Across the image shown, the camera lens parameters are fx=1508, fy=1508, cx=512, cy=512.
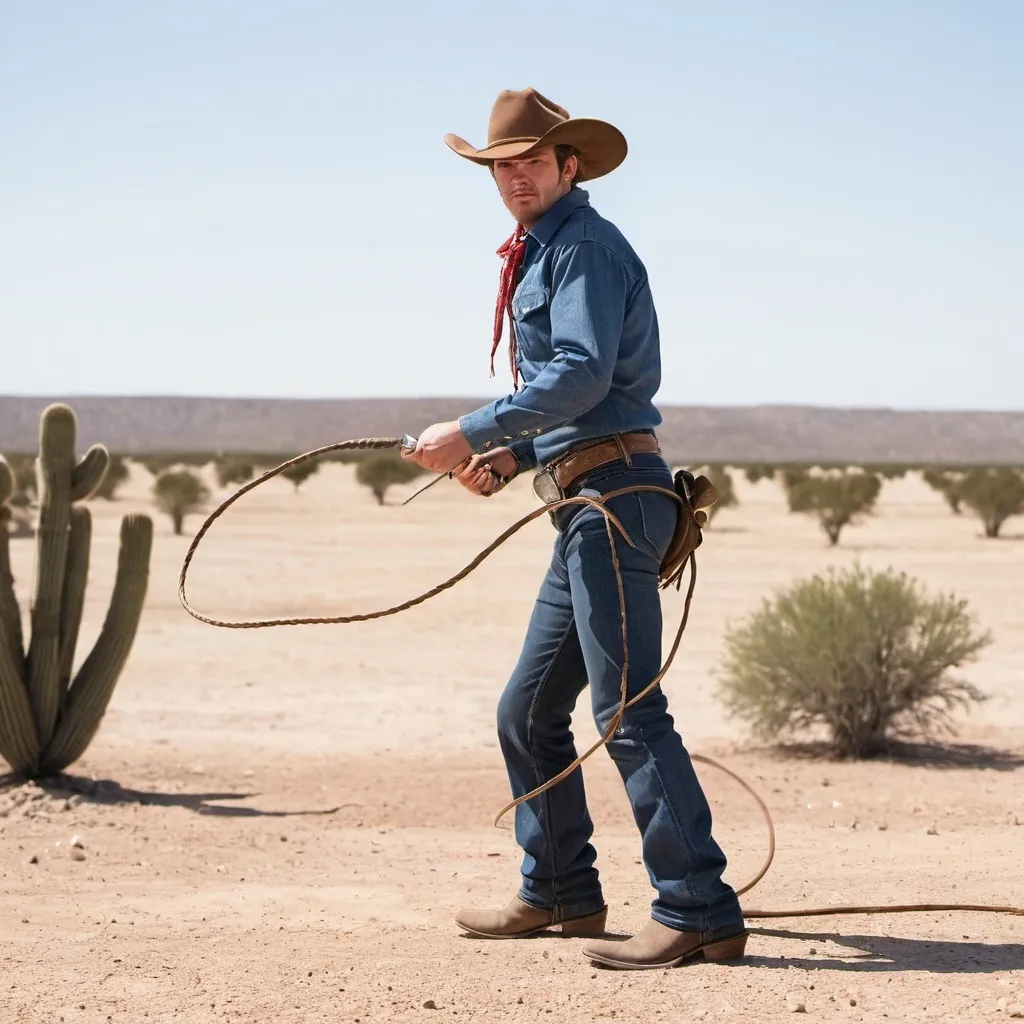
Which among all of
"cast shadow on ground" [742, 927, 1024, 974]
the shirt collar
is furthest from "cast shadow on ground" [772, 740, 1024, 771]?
the shirt collar

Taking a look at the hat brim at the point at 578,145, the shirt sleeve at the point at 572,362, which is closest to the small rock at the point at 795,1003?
the shirt sleeve at the point at 572,362

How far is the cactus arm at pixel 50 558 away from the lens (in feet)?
27.2

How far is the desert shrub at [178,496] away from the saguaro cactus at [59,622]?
22.4 metres

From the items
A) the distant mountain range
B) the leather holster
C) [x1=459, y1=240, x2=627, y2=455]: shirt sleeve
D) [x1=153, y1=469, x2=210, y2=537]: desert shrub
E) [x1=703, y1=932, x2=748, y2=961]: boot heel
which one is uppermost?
the distant mountain range

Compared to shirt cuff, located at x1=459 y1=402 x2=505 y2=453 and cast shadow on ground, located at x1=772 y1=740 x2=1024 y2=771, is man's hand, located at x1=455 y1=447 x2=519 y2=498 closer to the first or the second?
shirt cuff, located at x1=459 y1=402 x2=505 y2=453

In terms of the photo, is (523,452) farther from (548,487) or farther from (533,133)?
(533,133)

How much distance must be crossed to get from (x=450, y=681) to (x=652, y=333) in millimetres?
8762

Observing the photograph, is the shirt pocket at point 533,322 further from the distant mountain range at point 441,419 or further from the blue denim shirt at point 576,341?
the distant mountain range at point 441,419

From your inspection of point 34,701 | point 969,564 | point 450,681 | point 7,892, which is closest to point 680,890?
point 7,892

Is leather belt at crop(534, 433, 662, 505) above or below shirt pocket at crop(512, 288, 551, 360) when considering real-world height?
below

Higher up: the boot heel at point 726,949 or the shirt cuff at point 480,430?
the shirt cuff at point 480,430

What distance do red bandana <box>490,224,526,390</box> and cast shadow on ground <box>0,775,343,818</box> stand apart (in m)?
4.00

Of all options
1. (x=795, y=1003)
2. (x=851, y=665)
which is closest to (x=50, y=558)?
(x=851, y=665)

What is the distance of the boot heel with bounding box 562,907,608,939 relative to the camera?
4.64 meters
